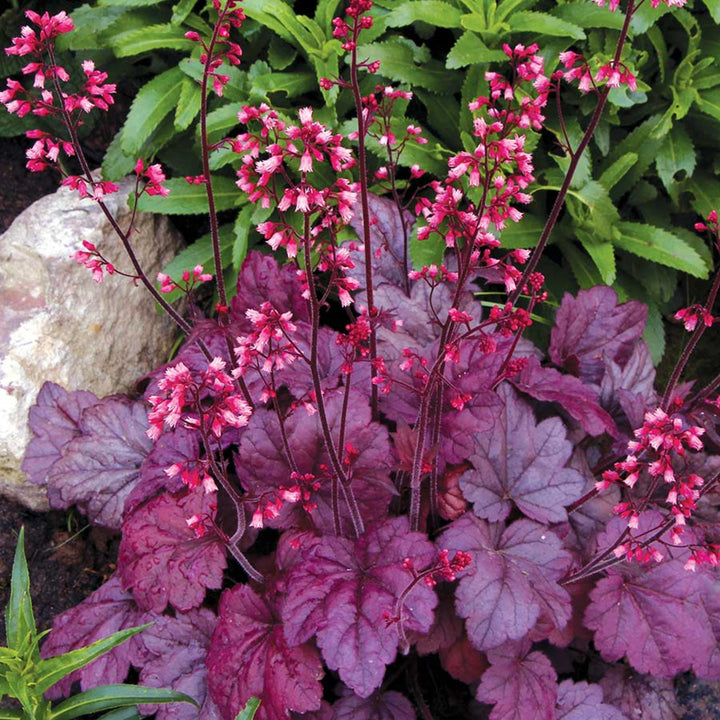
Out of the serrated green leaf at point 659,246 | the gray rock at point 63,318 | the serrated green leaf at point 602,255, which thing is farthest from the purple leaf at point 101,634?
the serrated green leaf at point 659,246

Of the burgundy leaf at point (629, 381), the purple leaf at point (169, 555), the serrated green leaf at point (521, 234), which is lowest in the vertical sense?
the purple leaf at point (169, 555)

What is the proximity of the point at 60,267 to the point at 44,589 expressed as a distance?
1.29m

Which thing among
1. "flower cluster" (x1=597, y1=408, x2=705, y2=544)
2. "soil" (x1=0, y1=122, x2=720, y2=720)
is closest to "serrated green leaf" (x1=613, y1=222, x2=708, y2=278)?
"flower cluster" (x1=597, y1=408, x2=705, y2=544)

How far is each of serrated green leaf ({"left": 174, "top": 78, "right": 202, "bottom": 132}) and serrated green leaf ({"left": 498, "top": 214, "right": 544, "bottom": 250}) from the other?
1382 mm

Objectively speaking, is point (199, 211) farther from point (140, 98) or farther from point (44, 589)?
point (44, 589)

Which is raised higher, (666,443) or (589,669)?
(666,443)

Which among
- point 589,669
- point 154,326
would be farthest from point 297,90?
point 589,669

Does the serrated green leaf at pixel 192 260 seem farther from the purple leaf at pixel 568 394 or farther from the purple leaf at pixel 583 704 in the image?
the purple leaf at pixel 583 704

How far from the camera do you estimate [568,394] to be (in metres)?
2.34

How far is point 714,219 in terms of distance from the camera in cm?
184

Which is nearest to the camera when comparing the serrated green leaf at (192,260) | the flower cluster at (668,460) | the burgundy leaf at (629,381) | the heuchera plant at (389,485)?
the flower cluster at (668,460)

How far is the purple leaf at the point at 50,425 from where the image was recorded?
8.55 ft

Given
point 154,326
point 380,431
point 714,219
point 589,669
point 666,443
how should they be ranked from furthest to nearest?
1. point 154,326
2. point 589,669
3. point 380,431
4. point 714,219
5. point 666,443

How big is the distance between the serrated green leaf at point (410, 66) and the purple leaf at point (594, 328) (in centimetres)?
112
